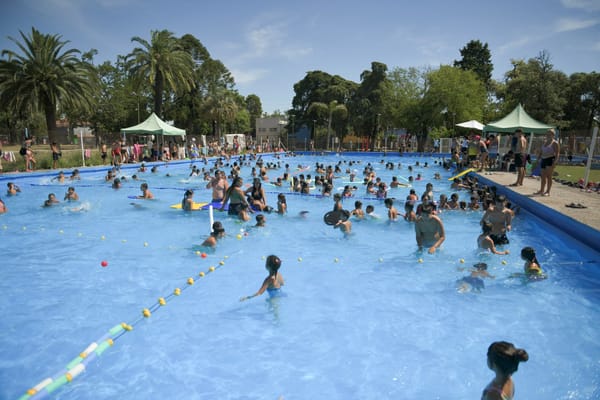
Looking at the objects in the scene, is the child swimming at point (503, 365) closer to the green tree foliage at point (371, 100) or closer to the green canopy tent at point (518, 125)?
the green canopy tent at point (518, 125)

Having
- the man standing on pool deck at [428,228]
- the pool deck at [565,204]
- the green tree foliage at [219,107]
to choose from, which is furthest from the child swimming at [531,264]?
the green tree foliage at [219,107]

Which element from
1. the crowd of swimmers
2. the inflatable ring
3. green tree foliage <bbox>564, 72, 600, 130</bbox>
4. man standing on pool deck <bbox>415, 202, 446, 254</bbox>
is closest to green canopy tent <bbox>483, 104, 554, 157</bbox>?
the crowd of swimmers

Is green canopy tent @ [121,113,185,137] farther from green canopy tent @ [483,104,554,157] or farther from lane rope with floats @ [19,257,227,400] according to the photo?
lane rope with floats @ [19,257,227,400]

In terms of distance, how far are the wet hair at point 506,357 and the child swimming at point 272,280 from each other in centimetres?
319

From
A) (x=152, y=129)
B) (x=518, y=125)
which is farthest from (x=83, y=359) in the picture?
(x=152, y=129)

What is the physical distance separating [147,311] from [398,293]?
408 centimetres

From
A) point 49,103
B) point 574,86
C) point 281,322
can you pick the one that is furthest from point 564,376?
point 574,86

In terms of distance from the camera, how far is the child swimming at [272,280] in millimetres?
5340

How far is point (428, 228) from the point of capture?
7934 mm

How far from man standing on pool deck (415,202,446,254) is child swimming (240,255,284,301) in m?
3.49

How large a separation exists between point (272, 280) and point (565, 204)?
27.7 feet

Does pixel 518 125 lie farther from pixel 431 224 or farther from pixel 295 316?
pixel 295 316

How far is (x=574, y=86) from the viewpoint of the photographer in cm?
3734

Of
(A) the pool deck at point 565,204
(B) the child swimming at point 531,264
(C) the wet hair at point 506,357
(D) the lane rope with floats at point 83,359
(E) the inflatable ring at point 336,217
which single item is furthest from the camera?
(E) the inflatable ring at point 336,217
